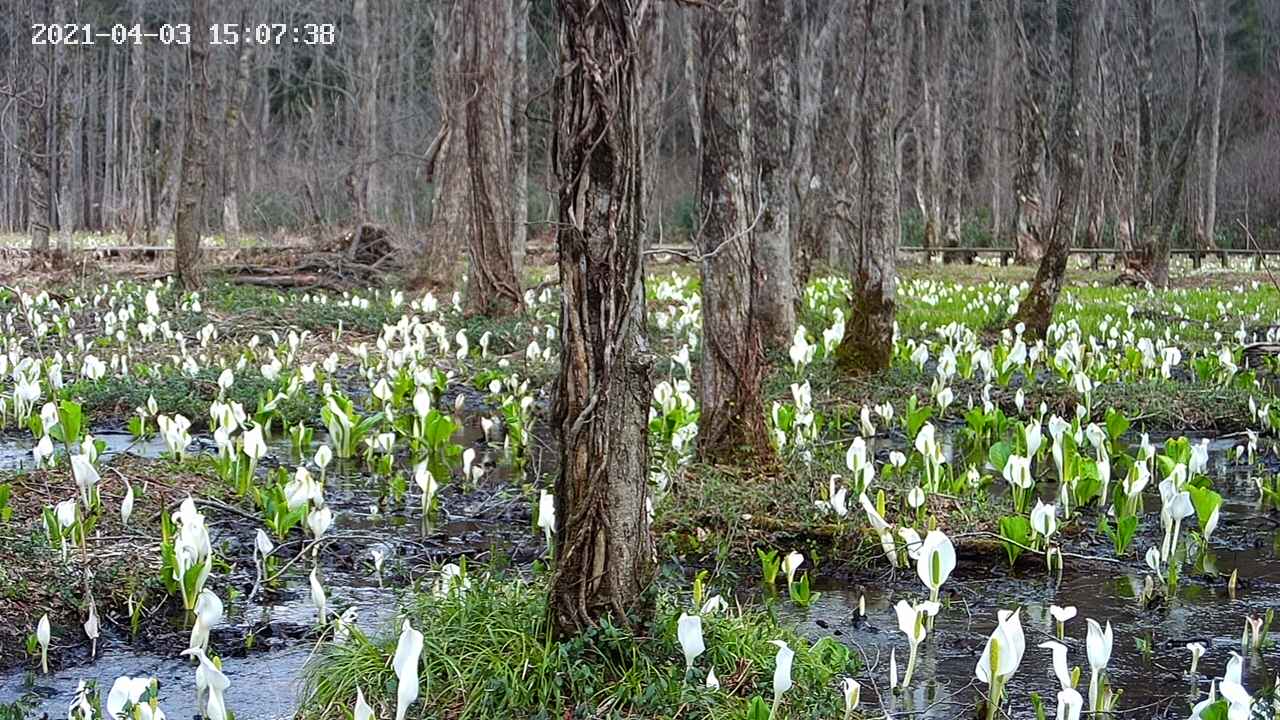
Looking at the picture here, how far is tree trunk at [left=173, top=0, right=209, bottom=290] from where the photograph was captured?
1496 cm

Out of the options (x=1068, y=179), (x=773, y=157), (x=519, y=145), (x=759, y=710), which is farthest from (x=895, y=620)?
(x=519, y=145)

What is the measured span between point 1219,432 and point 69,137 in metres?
16.6

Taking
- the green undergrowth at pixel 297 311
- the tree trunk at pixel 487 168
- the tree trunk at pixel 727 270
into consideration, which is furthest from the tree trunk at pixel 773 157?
the green undergrowth at pixel 297 311

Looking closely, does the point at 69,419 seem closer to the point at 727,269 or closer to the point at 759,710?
the point at 727,269

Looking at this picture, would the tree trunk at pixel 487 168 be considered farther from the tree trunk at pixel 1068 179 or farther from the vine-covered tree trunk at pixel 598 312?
the vine-covered tree trunk at pixel 598 312

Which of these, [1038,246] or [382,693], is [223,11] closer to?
[1038,246]

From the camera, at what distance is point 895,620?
474 cm

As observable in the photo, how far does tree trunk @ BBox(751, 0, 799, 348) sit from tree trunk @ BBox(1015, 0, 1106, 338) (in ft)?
9.96

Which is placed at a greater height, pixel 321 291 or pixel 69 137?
pixel 69 137

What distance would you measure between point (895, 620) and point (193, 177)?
40.7 ft

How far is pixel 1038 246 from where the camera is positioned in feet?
81.9

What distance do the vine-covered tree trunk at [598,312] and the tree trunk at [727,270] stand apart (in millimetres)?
2281

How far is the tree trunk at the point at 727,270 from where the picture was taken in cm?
588

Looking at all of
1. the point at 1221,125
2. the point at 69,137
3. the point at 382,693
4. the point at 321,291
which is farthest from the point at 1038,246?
the point at 382,693
